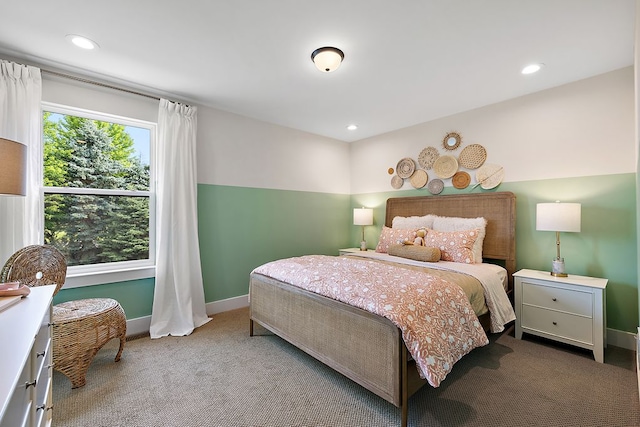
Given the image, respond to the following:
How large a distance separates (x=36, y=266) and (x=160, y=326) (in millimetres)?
1187

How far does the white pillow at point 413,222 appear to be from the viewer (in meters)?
3.56

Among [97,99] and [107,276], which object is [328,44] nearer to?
[97,99]

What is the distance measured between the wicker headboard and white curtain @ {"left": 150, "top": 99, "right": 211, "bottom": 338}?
305cm

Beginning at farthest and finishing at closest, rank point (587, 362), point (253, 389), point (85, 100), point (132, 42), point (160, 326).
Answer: point (160, 326) < point (85, 100) < point (587, 362) < point (132, 42) < point (253, 389)

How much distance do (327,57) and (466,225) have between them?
7.81ft

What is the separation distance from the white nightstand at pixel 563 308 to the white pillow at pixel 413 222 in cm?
112

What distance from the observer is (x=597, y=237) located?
262 cm

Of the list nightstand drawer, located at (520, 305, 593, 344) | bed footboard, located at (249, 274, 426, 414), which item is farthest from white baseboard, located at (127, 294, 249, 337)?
nightstand drawer, located at (520, 305, 593, 344)

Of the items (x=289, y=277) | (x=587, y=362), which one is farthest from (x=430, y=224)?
(x=289, y=277)

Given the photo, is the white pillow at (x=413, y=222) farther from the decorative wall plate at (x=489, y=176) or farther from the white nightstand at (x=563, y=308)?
the white nightstand at (x=563, y=308)

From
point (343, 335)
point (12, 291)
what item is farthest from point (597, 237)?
point (12, 291)

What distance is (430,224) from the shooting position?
139 inches

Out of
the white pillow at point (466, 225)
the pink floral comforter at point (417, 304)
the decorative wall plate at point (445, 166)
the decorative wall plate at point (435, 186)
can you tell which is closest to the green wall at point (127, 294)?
the pink floral comforter at point (417, 304)

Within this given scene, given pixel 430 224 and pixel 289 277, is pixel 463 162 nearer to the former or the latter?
pixel 430 224
